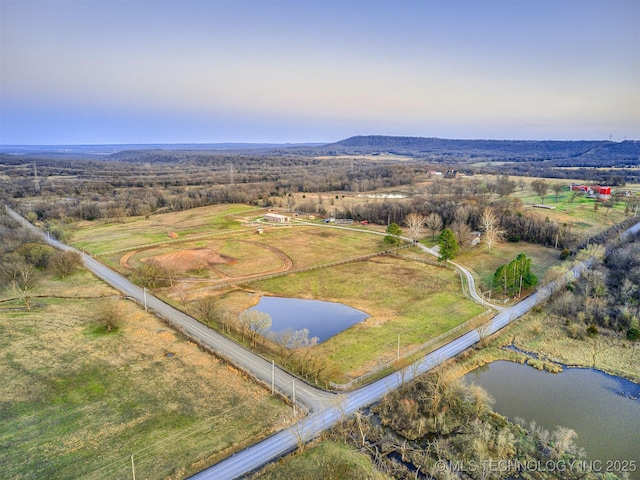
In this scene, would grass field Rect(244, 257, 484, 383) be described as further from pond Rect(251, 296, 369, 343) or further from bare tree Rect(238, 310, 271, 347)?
bare tree Rect(238, 310, 271, 347)

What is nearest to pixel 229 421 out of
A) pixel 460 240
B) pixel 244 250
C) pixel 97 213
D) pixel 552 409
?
pixel 552 409

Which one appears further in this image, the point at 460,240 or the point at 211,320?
the point at 460,240

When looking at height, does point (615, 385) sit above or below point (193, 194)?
below

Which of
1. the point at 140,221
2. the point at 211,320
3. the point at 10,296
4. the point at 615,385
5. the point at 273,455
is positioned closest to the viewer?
the point at 273,455

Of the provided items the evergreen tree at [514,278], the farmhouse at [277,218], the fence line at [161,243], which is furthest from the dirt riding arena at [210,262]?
the evergreen tree at [514,278]

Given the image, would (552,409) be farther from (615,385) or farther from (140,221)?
(140,221)

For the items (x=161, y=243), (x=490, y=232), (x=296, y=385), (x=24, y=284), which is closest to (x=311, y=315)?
(x=296, y=385)
